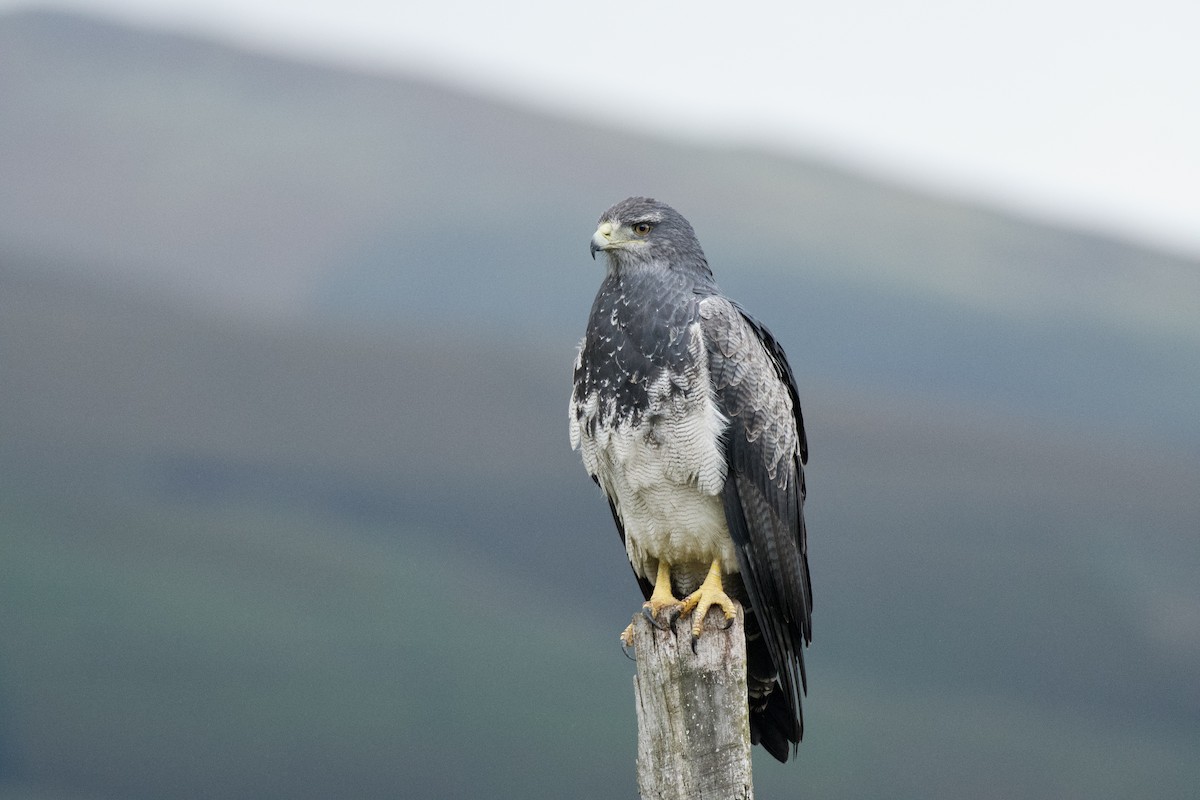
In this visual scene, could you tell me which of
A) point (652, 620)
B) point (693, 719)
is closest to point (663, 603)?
point (652, 620)

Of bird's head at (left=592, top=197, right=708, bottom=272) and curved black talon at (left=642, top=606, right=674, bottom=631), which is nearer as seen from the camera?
curved black talon at (left=642, top=606, right=674, bottom=631)

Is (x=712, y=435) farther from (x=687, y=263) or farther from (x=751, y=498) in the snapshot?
(x=687, y=263)

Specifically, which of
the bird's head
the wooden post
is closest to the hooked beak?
the bird's head

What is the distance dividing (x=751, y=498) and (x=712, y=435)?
0.30 metres

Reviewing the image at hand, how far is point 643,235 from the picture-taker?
4.43 m

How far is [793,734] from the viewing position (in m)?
4.48

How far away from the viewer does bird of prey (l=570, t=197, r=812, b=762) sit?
425 cm

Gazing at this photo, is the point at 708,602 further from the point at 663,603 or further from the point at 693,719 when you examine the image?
the point at 693,719

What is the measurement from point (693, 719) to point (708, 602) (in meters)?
0.50

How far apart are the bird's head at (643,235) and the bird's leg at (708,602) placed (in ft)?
4.09

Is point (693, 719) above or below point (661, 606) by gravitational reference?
below

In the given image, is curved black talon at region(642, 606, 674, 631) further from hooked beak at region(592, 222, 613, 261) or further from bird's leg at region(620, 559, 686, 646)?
hooked beak at region(592, 222, 613, 261)

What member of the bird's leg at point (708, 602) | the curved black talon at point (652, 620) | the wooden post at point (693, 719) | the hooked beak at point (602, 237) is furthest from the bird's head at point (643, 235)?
the wooden post at point (693, 719)

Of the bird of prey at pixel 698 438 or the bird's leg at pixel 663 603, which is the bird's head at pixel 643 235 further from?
the bird's leg at pixel 663 603
